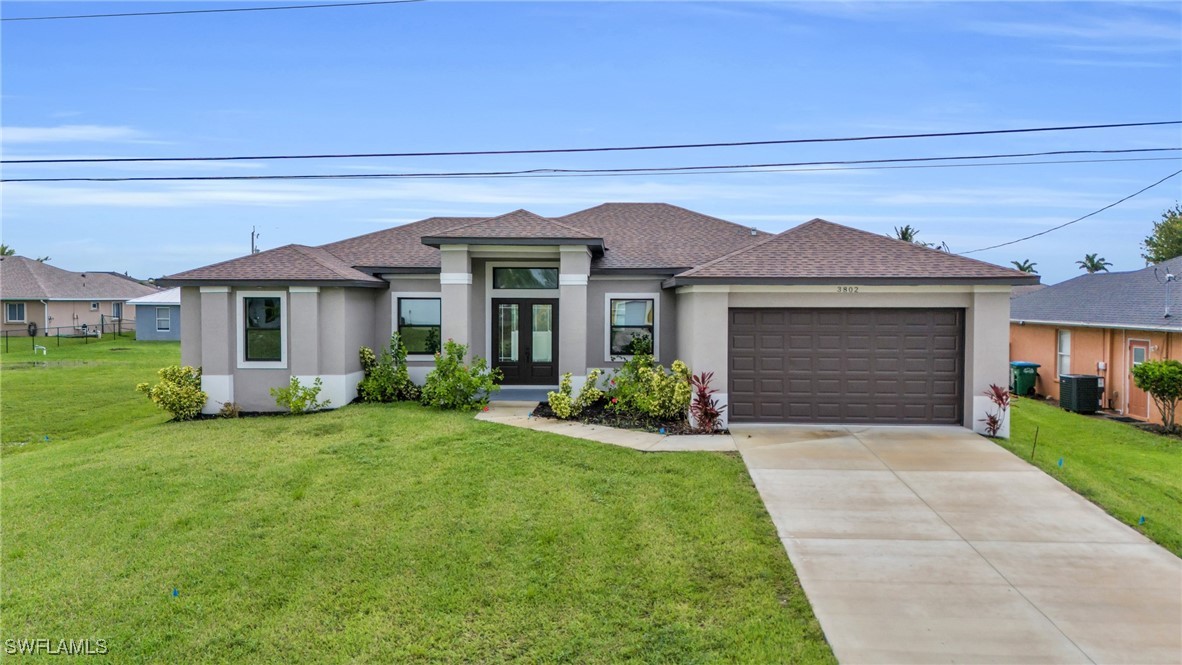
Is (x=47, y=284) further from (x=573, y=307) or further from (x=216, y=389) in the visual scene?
(x=573, y=307)

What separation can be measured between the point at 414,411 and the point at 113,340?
1384 inches

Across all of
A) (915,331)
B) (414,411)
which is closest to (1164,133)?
(915,331)

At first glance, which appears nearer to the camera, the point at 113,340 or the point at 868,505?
the point at 868,505

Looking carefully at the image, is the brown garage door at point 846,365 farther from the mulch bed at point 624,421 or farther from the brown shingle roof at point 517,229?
the brown shingle roof at point 517,229

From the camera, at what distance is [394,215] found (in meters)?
23.8

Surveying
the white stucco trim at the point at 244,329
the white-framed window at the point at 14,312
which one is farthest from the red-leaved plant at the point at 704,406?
the white-framed window at the point at 14,312

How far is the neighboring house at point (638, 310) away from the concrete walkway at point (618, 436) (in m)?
1.42

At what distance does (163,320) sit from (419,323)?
31174 millimetres

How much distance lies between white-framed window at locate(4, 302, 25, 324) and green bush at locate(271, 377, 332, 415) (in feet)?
125

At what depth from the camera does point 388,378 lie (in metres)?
15.2

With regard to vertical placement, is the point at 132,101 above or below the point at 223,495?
above

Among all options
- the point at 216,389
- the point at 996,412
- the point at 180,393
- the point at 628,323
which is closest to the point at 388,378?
the point at 216,389

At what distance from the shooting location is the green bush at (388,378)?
49.3ft

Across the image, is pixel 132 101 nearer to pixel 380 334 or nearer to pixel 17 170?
pixel 17 170
